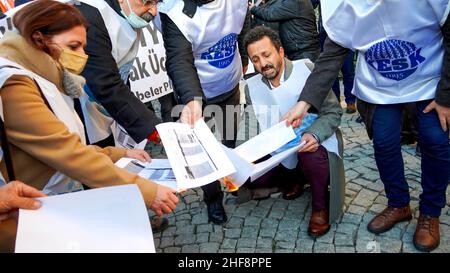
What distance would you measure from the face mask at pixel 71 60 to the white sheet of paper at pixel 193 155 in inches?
19.8

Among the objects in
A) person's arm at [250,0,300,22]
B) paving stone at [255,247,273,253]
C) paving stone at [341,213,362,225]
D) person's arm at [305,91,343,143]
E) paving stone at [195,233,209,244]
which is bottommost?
paving stone at [195,233,209,244]

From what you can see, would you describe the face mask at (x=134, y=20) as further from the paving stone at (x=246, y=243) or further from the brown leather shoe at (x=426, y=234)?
the brown leather shoe at (x=426, y=234)

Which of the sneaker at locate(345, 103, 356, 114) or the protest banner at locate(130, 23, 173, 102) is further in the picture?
the sneaker at locate(345, 103, 356, 114)

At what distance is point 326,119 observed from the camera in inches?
119

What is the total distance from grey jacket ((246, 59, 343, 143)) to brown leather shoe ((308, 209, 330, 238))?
550mm

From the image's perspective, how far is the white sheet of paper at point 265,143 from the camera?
8.36 feet

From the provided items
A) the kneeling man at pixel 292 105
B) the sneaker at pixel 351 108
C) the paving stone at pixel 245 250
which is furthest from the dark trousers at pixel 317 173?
the sneaker at pixel 351 108

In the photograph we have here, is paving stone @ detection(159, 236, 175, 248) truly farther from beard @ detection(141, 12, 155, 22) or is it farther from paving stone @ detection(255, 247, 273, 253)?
beard @ detection(141, 12, 155, 22)

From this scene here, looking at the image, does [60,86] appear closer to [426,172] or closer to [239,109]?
[239,109]

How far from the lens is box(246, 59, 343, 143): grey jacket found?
296 centimetres

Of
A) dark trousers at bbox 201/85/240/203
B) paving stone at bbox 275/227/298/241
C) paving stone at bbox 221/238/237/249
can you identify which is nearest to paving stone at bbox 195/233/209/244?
paving stone at bbox 221/238/237/249

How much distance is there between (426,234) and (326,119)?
3.25 ft

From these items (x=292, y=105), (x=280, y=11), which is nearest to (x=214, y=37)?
(x=292, y=105)

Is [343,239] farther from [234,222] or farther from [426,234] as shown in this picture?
[234,222]
